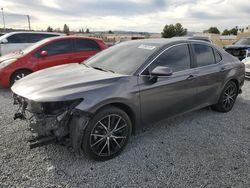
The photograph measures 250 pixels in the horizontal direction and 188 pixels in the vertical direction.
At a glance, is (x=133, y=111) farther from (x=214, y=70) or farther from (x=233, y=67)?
(x=233, y=67)

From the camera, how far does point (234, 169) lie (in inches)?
104

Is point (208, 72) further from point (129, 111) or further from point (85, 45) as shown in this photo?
point (85, 45)

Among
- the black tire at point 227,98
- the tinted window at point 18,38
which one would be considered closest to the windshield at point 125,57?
the black tire at point 227,98

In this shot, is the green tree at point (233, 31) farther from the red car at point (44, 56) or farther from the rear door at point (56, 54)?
the rear door at point (56, 54)

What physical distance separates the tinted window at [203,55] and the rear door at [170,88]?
246mm

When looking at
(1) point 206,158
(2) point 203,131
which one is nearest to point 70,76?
(1) point 206,158

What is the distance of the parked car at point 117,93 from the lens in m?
2.45

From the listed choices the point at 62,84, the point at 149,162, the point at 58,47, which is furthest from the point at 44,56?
the point at 149,162

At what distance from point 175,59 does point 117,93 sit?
129 centimetres

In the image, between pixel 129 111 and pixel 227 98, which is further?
pixel 227 98

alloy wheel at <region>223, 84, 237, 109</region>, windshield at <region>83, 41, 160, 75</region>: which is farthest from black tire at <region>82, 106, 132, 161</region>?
alloy wheel at <region>223, 84, 237, 109</region>

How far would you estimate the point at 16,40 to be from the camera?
9781 mm

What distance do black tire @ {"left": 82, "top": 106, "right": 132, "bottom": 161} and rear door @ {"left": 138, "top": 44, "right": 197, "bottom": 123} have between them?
0.37m

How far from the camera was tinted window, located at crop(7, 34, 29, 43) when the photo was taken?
31.8 ft
